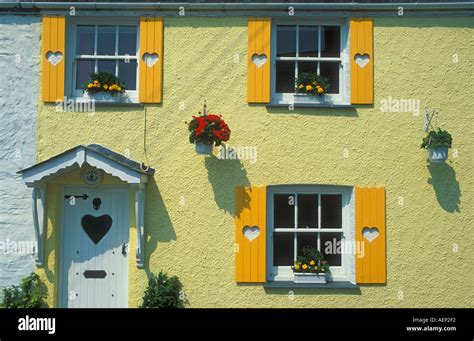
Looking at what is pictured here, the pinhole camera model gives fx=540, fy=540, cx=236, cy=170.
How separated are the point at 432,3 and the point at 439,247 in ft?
11.9

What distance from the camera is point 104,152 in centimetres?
769

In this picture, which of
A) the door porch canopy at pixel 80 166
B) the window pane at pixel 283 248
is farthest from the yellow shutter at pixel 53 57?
the window pane at pixel 283 248

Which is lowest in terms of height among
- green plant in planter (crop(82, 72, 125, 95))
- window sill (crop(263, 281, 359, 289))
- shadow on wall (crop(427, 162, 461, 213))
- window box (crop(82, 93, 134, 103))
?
window sill (crop(263, 281, 359, 289))

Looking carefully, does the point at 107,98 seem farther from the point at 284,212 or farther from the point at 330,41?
the point at 330,41

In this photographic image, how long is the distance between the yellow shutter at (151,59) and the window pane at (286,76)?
180 centimetres

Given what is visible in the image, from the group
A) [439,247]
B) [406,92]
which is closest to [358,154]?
[406,92]

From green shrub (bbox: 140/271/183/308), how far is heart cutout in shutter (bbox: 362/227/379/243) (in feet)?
9.30

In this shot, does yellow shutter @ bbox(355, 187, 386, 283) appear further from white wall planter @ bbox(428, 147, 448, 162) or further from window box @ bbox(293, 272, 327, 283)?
white wall planter @ bbox(428, 147, 448, 162)

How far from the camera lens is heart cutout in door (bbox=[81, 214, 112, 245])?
7984 mm

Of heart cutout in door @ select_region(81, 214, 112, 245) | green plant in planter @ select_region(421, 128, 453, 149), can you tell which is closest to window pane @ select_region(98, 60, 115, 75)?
heart cutout in door @ select_region(81, 214, 112, 245)

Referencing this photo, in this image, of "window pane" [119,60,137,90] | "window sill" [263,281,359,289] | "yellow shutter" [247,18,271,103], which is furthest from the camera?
"window pane" [119,60,137,90]
